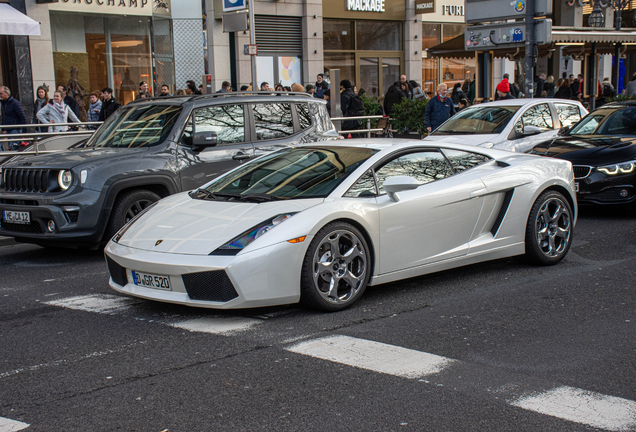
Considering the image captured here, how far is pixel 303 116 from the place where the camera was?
9.80 meters

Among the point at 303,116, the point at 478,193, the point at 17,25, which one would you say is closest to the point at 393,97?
the point at 17,25

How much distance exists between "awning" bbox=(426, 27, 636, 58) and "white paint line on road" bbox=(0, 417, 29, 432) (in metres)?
17.9

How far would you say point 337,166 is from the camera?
6.04 m

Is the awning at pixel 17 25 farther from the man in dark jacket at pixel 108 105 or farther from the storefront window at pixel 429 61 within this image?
the storefront window at pixel 429 61

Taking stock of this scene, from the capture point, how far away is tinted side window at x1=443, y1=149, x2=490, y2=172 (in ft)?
21.5

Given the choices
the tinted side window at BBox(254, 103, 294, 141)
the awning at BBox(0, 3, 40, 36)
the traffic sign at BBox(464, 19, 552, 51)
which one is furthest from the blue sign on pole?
the tinted side window at BBox(254, 103, 294, 141)

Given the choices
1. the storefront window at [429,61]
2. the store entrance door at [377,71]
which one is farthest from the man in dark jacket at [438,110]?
the storefront window at [429,61]

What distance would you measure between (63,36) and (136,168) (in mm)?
14779

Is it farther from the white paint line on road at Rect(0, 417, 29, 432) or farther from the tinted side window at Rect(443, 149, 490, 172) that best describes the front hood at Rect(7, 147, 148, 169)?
the white paint line on road at Rect(0, 417, 29, 432)

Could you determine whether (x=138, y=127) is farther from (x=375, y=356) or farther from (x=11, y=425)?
(x=11, y=425)

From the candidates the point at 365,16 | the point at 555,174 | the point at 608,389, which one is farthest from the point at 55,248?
the point at 365,16

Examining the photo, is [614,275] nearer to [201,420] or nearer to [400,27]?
[201,420]

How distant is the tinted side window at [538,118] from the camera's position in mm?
12570

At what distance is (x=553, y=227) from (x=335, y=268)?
8.60ft
